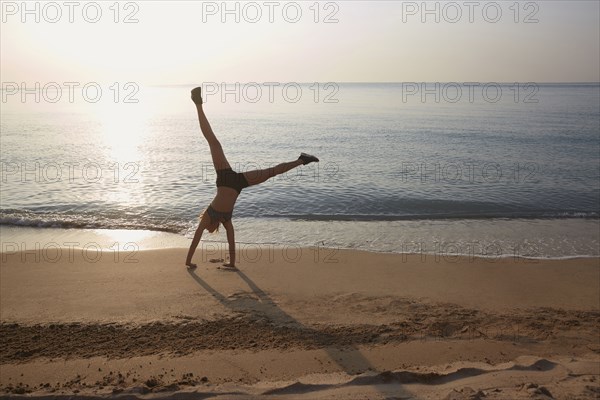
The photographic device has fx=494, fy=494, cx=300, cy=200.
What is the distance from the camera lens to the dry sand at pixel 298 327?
460 cm

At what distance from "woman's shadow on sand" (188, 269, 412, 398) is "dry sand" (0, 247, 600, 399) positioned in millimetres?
20

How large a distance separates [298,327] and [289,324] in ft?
0.47

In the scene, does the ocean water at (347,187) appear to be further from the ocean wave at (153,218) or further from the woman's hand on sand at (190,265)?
the woman's hand on sand at (190,265)

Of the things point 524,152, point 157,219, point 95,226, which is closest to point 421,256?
point 157,219

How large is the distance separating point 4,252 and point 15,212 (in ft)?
12.8

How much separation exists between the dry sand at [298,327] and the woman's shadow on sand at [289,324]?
2 centimetres

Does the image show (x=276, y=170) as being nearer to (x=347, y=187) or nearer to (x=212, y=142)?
(x=212, y=142)

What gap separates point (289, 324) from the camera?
19.9ft

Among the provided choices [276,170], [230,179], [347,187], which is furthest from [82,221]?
[347,187]

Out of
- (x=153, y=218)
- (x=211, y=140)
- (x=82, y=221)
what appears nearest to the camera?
(x=211, y=140)

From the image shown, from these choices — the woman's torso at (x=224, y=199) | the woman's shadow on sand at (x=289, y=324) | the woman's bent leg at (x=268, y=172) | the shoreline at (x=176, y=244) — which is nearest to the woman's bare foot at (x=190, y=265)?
the woman's shadow on sand at (x=289, y=324)

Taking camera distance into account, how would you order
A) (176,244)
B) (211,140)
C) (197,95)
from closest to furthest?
(197,95)
(211,140)
(176,244)

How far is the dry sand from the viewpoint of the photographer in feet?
15.1

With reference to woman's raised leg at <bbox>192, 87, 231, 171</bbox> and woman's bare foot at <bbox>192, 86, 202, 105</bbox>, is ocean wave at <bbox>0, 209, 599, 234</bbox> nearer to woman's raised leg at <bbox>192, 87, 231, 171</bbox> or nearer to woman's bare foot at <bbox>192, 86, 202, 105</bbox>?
woman's raised leg at <bbox>192, 87, 231, 171</bbox>
